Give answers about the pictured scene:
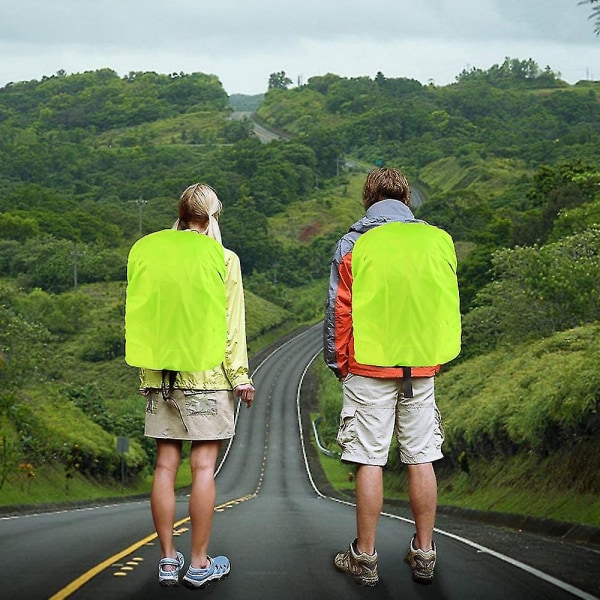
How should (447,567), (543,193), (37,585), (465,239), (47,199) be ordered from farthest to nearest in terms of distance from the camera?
(47,199)
(465,239)
(543,193)
(447,567)
(37,585)

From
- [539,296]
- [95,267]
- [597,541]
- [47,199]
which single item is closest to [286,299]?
[95,267]

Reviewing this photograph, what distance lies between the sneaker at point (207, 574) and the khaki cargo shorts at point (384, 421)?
3.67ft

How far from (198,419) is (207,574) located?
3.34 feet

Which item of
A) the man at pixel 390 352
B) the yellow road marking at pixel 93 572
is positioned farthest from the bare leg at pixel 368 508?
the yellow road marking at pixel 93 572

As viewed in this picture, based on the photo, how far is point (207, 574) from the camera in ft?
25.4

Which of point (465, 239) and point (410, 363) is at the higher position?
point (410, 363)

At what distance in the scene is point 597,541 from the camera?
1412 centimetres

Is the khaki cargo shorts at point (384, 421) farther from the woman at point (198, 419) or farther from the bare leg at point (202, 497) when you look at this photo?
the bare leg at point (202, 497)

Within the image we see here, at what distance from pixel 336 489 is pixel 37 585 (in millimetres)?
51388

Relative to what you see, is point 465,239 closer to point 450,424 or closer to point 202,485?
point 450,424

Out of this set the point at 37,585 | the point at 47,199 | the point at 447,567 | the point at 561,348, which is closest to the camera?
the point at 37,585

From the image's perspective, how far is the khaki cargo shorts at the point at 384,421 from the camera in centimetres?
805

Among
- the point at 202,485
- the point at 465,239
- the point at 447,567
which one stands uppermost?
the point at 202,485

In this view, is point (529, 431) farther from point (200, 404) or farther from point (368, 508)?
point (200, 404)
